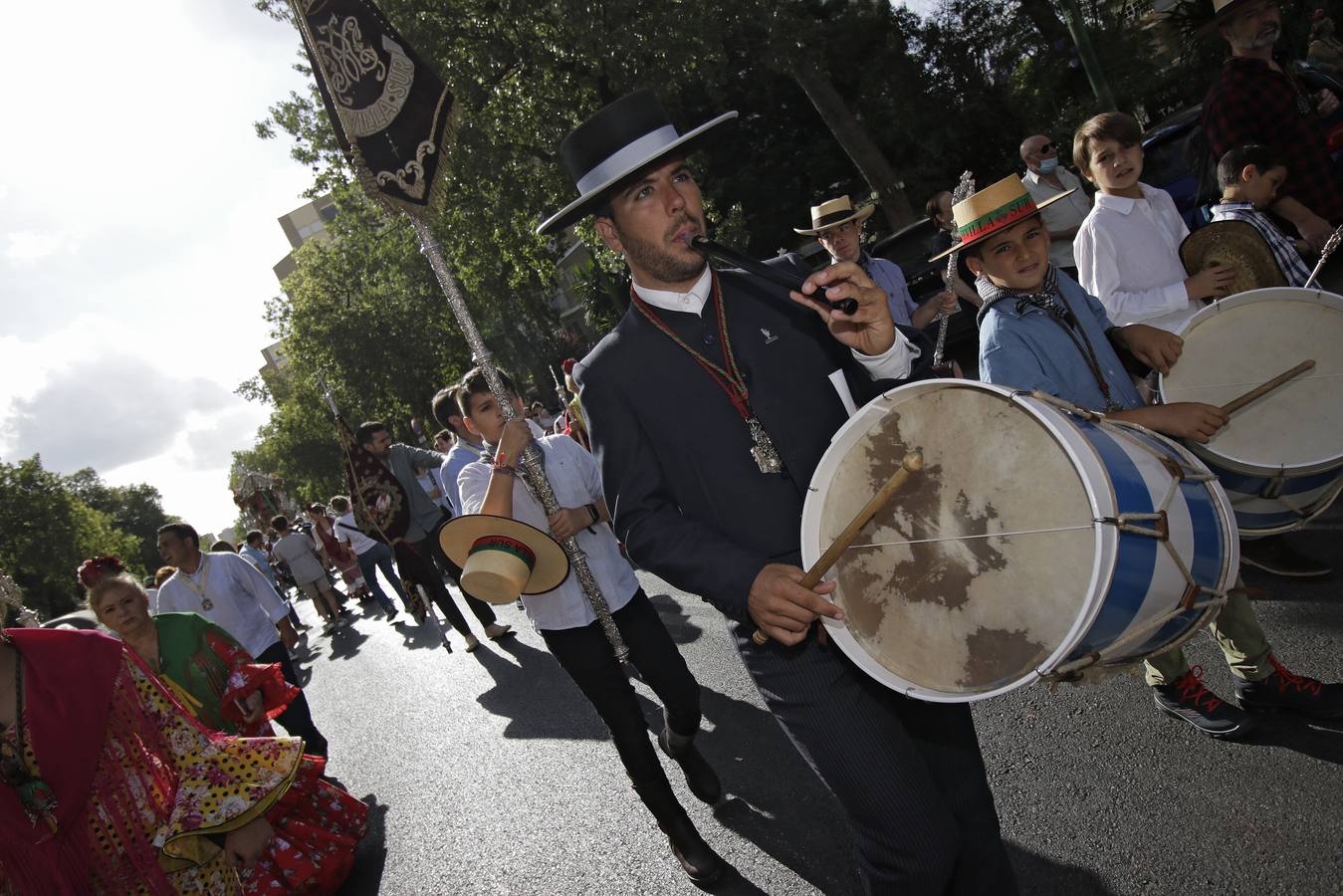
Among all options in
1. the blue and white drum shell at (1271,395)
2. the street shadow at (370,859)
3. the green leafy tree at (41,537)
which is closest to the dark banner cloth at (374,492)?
the street shadow at (370,859)

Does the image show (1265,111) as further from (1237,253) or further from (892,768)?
(892,768)

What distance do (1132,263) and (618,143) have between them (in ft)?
7.97

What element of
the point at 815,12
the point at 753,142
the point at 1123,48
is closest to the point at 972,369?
the point at 1123,48

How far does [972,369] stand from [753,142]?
19567 millimetres

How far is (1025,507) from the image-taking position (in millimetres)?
1837

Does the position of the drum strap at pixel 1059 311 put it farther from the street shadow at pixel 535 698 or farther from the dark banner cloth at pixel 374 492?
the dark banner cloth at pixel 374 492

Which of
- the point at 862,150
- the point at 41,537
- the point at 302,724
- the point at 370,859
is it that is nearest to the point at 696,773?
the point at 370,859

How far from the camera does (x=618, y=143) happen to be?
2408 millimetres

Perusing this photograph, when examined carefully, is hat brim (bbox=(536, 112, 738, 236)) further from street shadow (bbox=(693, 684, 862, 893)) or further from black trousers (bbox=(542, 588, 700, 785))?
street shadow (bbox=(693, 684, 862, 893))

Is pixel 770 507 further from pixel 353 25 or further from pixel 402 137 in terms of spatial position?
pixel 353 25

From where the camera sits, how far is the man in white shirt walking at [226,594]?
20.3 ft

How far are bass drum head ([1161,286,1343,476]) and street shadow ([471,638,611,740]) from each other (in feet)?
12.5

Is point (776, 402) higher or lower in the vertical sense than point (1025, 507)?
higher

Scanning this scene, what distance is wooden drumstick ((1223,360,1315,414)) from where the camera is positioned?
2.57 m
